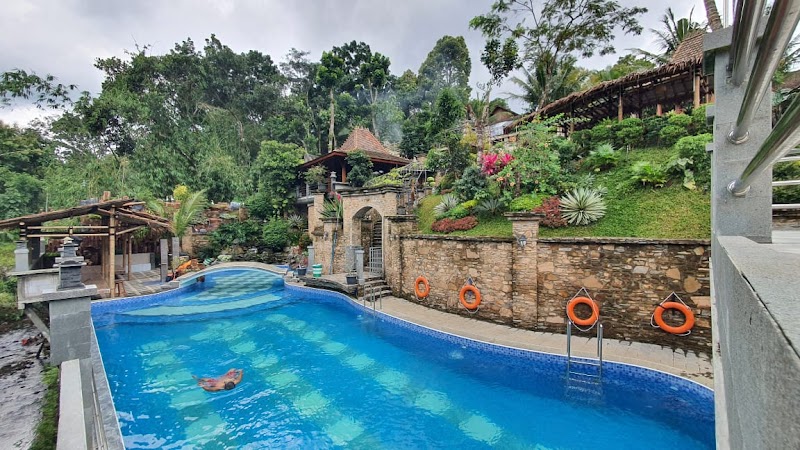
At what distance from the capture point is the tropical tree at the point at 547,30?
17297 mm

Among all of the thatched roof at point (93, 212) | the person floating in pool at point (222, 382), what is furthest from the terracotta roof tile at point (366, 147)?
the person floating in pool at point (222, 382)

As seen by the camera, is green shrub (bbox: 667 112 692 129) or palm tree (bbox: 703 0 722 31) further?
green shrub (bbox: 667 112 692 129)

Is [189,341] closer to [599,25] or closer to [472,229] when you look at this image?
[472,229]

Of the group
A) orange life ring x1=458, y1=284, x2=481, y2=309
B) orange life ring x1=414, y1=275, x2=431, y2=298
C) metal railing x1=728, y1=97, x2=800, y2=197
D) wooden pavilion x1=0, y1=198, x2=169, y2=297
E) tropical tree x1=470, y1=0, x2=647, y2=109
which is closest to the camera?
metal railing x1=728, y1=97, x2=800, y2=197

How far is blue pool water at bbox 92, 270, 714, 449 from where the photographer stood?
19.4 feet

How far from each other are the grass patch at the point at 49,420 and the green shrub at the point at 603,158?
14949mm

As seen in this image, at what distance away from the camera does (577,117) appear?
58.6ft

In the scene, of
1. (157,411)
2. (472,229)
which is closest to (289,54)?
(472,229)

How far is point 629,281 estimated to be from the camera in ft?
26.5

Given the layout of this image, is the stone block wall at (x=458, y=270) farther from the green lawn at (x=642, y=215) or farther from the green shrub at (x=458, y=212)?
the green shrub at (x=458, y=212)

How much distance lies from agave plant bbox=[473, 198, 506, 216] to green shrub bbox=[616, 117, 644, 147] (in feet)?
18.8

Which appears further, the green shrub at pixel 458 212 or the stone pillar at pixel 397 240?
the stone pillar at pixel 397 240

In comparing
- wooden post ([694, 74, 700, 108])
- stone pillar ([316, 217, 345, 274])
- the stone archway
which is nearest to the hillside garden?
wooden post ([694, 74, 700, 108])

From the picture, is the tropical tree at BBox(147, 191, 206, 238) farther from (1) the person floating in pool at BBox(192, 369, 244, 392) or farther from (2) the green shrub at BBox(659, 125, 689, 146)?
(2) the green shrub at BBox(659, 125, 689, 146)
